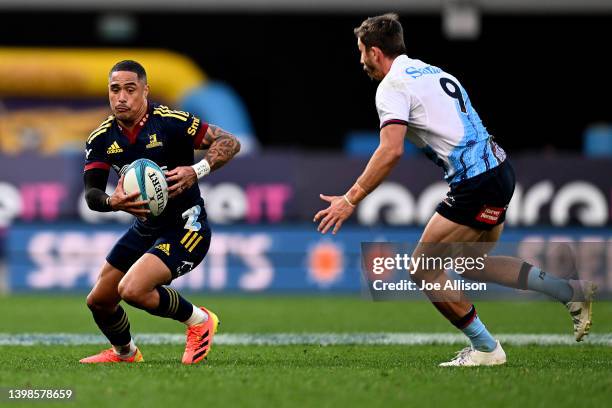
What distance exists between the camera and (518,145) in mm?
25953

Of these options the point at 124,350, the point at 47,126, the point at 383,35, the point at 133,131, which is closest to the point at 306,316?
the point at 124,350

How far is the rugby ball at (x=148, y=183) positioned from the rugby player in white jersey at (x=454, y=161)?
A: 42.2 inches

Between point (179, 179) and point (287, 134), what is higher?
point (179, 179)

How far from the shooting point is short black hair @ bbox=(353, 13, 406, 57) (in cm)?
709

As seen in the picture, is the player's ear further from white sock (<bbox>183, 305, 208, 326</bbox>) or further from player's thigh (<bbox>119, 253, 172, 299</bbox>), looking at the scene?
white sock (<bbox>183, 305, 208, 326</bbox>)

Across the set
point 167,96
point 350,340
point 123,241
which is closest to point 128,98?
point 123,241

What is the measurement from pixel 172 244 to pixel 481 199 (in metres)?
2.01

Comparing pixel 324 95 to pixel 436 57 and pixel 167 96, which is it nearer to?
pixel 436 57

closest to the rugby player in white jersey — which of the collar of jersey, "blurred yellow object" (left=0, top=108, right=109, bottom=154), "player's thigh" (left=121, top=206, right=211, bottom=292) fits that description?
"player's thigh" (left=121, top=206, right=211, bottom=292)

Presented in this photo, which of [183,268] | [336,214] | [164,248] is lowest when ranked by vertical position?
[183,268]

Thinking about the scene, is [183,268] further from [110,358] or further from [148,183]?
[110,358]

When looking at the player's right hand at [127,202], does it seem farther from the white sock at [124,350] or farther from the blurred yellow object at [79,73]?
the blurred yellow object at [79,73]

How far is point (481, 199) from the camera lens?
7.10m

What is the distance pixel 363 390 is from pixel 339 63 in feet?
65.5
